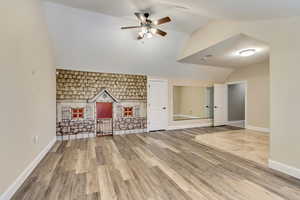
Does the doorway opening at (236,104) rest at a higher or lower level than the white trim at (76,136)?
higher

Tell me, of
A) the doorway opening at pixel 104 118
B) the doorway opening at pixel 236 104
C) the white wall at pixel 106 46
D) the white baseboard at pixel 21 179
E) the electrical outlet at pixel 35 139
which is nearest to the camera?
the white baseboard at pixel 21 179

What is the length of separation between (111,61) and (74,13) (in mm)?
1693

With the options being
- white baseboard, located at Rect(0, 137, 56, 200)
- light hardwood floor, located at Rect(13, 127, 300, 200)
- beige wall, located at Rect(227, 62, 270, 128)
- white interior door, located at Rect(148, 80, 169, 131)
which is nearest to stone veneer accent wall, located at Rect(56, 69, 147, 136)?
white interior door, located at Rect(148, 80, 169, 131)

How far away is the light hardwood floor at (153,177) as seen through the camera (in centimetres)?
183

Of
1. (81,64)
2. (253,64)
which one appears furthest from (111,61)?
(253,64)

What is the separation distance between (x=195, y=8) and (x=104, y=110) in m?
4.20

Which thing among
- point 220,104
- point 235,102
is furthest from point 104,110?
point 235,102

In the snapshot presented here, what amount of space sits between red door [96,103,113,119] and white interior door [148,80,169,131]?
5.17ft

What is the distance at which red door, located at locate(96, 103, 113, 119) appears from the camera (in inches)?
200

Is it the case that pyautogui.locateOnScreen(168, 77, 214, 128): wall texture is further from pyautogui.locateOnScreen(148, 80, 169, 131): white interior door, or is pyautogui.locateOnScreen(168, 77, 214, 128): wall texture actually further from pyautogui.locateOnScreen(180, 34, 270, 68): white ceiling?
pyautogui.locateOnScreen(180, 34, 270, 68): white ceiling

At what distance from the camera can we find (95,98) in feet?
15.9

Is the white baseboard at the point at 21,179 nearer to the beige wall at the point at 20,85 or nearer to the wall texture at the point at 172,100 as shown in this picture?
the beige wall at the point at 20,85

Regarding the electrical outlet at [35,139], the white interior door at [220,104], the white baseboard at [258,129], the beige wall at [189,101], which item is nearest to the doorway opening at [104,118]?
the electrical outlet at [35,139]

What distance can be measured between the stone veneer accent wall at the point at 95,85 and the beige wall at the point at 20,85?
1549 millimetres
